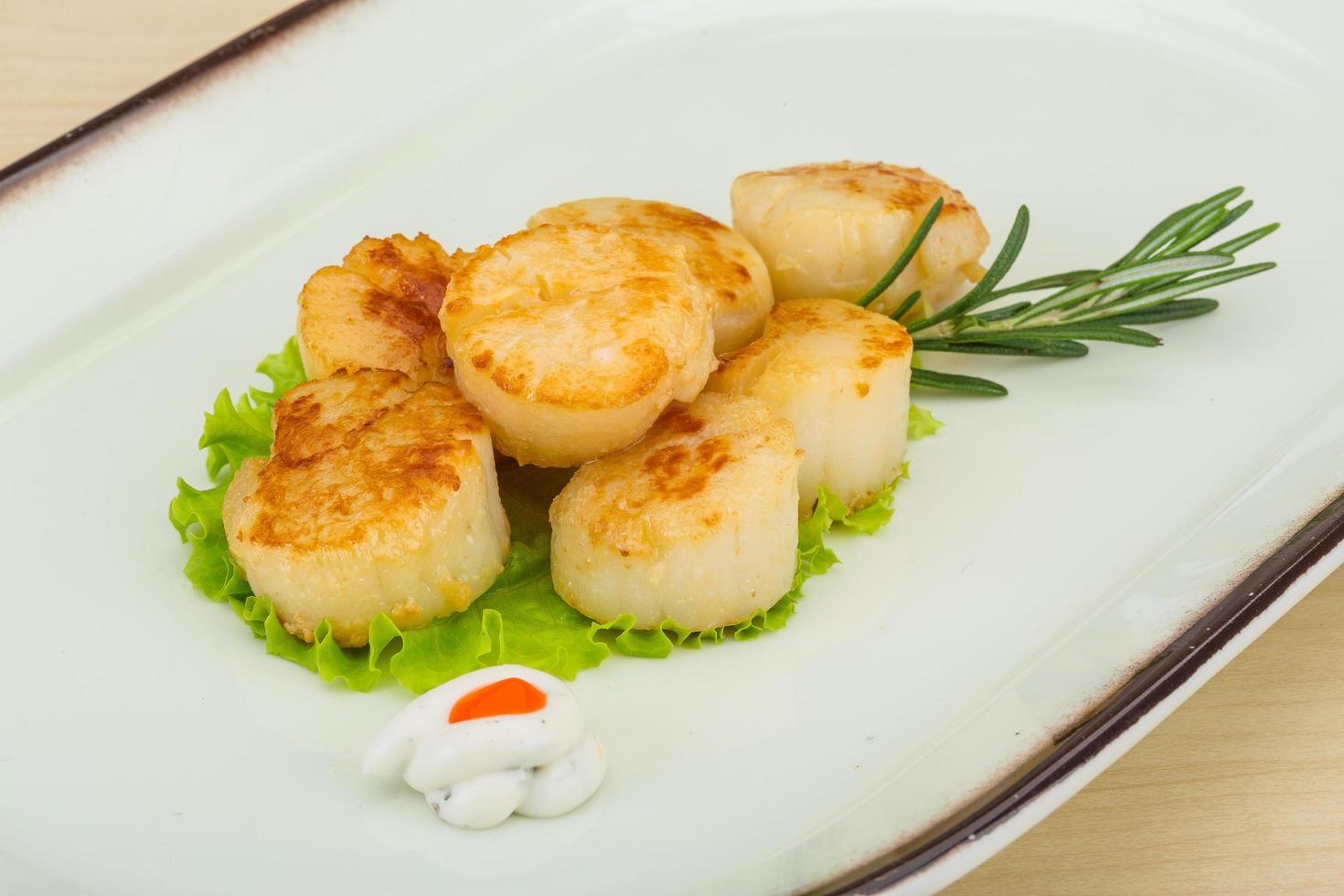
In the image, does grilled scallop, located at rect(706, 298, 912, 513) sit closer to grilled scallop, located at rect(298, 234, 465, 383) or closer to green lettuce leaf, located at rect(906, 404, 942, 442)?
green lettuce leaf, located at rect(906, 404, 942, 442)

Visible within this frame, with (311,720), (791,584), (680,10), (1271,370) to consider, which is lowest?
(1271,370)

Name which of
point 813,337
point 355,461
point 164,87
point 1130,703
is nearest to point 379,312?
point 355,461

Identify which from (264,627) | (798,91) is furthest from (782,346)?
(798,91)

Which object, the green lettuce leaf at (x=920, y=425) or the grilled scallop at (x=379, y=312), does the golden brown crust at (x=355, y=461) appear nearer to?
the grilled scallop at (x=379, y=312)

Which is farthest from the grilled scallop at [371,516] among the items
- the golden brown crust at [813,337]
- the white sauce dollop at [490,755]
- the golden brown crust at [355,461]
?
the golden brown crust at [813,337]

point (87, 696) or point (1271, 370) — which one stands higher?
point (87, 696)

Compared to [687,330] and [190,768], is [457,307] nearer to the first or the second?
[687,330]

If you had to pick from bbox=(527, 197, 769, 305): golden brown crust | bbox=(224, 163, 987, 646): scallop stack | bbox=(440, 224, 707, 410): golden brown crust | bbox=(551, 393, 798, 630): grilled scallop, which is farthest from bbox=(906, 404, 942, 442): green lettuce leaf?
bbox=(440, 224, 707, 410): golden brown crust

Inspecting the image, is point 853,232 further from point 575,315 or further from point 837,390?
point 575,315
